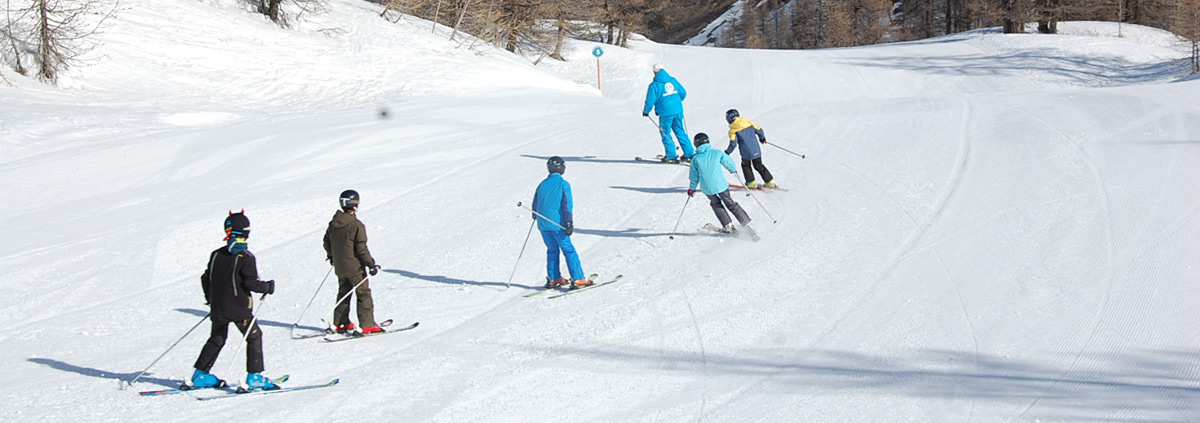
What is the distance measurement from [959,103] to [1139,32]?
82.1 ft

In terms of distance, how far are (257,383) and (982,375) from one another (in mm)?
5532

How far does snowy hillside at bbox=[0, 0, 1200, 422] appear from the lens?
6926 mm

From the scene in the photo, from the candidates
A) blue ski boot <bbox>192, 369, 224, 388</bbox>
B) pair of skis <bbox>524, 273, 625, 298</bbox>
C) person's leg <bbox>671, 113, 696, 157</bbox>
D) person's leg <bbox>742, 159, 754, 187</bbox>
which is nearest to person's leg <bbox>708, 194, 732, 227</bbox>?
pair of skis <bbox>524, 273, 625, 298</bbox>

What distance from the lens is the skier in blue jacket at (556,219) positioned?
377 inches

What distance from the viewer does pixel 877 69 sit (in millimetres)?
33188

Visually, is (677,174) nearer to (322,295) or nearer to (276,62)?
(322,295)

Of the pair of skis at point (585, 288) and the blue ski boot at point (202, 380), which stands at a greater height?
the blue ski boot at point (202, 380)

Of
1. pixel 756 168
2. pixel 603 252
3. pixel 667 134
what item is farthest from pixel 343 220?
pixel 667 134

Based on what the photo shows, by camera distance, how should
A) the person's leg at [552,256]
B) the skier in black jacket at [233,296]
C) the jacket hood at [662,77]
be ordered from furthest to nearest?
the jacket hood at [662,77]
the person's leg at [552,256]
the skier in black jacket at [233,296]

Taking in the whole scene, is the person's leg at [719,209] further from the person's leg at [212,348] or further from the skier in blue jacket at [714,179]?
the person's leg at [212,348]

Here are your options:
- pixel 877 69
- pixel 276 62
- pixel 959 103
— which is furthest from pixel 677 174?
pixel 877 69

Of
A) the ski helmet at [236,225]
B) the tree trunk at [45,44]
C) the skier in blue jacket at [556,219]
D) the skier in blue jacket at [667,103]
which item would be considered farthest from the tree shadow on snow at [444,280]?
the tree trunk at [45,44]

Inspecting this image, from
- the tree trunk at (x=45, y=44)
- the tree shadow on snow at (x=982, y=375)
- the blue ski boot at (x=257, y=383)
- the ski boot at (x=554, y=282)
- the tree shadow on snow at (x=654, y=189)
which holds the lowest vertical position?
the tree shadow on snow at (x=982, y=375)

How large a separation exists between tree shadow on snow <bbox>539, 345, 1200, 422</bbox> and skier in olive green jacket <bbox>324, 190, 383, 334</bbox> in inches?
78.9
